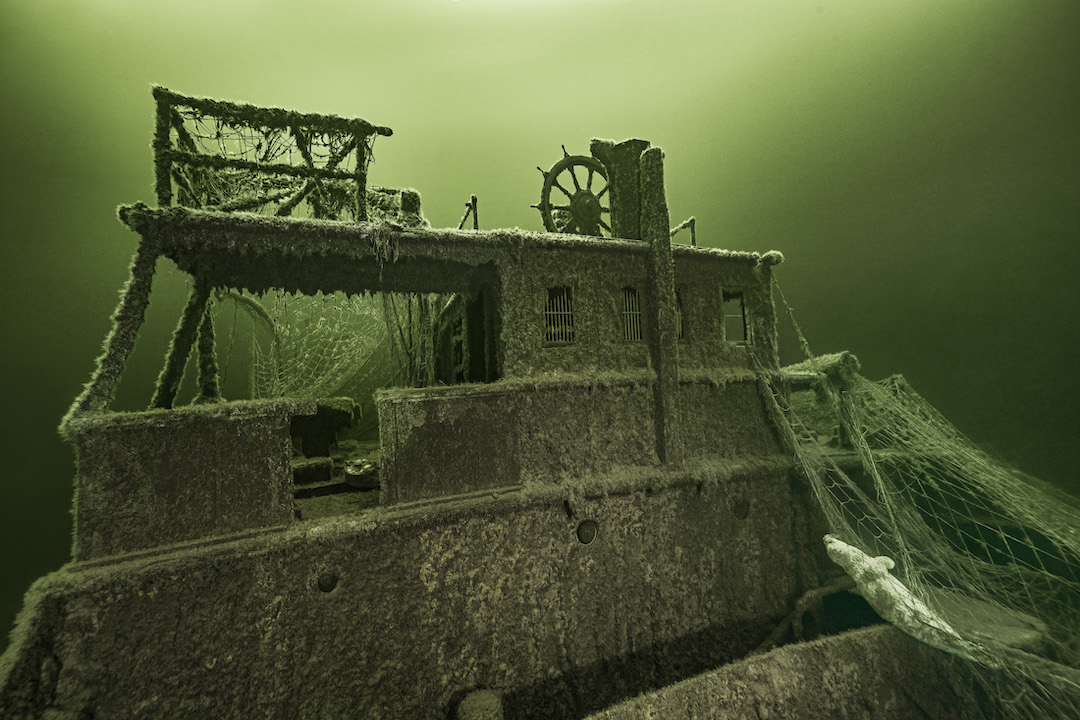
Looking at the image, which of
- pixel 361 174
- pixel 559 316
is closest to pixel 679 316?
pixel 559 316

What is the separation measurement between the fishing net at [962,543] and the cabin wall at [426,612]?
160 centimetres

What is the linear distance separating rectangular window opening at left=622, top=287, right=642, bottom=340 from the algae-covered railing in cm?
417

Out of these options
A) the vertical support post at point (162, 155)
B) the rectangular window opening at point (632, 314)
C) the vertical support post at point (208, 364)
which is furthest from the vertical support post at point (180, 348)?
the rectangular window opening at point (632, 314)

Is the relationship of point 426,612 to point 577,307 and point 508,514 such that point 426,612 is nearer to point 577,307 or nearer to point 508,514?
point 508,514

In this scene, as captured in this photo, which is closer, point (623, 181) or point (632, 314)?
point (632, 314)

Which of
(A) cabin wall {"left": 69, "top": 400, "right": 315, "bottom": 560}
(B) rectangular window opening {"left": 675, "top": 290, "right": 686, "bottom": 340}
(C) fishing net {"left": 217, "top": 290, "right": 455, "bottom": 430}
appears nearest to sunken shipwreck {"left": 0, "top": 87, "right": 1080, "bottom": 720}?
(A) cabin wall {"left": 69, "top": 400, "right": 315, "bottom": 560}

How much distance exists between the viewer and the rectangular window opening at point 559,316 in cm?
601

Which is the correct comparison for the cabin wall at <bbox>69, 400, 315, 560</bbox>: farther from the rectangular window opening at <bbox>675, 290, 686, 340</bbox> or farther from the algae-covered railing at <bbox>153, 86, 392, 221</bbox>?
the rectangular window opening at <bbox>675, 290, 686, 340</bbox>

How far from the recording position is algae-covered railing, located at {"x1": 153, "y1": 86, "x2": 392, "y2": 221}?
4449mm

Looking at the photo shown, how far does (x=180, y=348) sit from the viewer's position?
16.6 feet

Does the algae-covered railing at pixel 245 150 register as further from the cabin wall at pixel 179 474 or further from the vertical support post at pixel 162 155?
the cabin wall at pixel 179 474

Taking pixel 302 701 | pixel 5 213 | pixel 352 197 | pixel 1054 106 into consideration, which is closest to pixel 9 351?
pixel 5 213

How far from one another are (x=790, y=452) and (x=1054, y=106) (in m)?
21.2

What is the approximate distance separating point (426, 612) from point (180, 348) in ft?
15.6
